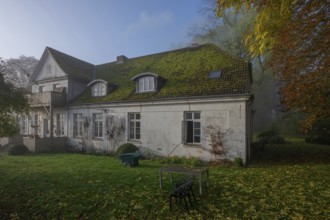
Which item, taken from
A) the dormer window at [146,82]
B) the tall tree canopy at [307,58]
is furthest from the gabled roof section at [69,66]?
the tall tree canopy at [307,58]

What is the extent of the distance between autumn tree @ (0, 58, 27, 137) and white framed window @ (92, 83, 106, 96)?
7.72 m

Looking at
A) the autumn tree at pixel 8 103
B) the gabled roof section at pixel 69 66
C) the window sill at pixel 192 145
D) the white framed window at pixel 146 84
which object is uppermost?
the gabled roof section at pixel 69 66

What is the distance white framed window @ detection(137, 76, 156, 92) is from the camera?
14781 millimetres

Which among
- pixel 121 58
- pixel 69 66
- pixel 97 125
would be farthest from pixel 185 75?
pixel 69 66

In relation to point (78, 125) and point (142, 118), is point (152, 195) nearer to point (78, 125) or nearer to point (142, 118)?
point (142, 118)

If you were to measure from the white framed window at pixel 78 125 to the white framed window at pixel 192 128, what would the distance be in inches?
397

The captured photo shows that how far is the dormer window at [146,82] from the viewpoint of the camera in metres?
14.6

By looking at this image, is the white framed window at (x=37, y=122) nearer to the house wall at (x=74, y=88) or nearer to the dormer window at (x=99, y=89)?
the house wall at (x=74, y=88)

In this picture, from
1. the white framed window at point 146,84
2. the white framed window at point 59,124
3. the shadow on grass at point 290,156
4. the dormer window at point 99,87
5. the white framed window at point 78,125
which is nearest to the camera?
the shadow on grass at point 290,156

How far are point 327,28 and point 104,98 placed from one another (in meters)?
14.7

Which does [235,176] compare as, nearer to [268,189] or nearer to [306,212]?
[268,189]

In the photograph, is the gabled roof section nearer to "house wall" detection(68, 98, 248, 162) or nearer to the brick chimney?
the brick chimney

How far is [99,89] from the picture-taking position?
1803cm

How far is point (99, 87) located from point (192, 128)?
10.1 m
